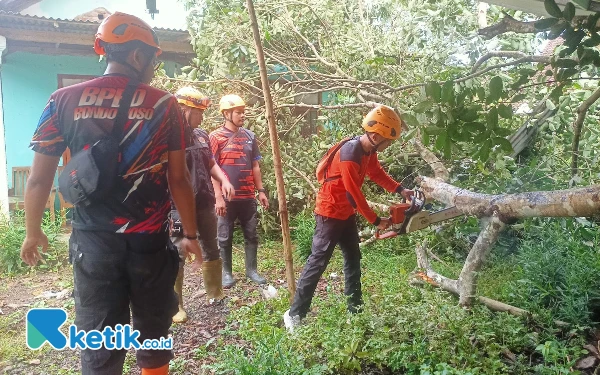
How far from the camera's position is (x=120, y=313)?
1974 mm

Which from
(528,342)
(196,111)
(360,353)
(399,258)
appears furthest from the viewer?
(399,258)

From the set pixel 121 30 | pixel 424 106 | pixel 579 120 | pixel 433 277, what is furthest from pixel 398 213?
pixel 121 30

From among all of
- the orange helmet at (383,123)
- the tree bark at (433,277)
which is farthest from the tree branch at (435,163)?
the orange helmet at (383,123)

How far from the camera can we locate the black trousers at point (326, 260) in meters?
3.28

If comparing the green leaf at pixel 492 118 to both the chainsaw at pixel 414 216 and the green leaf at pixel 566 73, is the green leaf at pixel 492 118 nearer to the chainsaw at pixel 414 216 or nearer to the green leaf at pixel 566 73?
the green leaf at pixel 566 73

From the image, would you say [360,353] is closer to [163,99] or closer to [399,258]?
[163,99]

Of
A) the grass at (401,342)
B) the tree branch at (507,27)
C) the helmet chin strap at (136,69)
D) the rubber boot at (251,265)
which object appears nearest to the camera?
the helmet chin strap at (136,69)

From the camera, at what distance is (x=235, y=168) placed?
433 centimetres

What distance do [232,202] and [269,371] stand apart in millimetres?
2187

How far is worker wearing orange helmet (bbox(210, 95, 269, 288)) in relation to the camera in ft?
14.0

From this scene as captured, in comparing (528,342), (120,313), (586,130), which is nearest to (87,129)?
(120,313)

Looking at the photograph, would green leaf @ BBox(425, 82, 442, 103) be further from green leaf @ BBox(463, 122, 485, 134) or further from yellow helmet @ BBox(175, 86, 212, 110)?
yellow helmet @ BBox(175, 86, 212, 110)

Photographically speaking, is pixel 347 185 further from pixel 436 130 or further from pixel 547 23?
pixel 547 23

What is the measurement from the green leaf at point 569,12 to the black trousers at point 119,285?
2.07m
